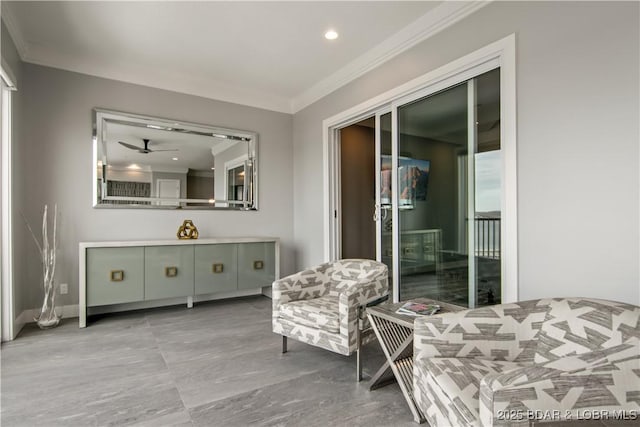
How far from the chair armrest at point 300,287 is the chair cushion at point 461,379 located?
129 centimetres

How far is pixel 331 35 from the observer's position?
3.03 meters

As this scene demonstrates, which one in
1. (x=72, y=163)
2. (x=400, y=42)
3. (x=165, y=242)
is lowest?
(x=165, y=242)

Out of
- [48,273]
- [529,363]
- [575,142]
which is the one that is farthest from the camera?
[48,273]

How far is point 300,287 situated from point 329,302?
0.28 metres

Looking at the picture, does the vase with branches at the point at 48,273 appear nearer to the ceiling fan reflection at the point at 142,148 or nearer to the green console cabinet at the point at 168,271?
the green console cabinet at the point at 168,271

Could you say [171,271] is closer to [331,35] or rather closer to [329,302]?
[329,302]

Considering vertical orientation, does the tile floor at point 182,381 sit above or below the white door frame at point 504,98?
below

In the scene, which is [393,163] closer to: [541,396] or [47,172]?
[541,396]

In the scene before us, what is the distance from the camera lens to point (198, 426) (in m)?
1.66

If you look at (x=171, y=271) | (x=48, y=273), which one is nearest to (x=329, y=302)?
(x=171, y=271)

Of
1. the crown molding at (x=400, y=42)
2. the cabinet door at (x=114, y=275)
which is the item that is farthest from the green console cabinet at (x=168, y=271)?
the crown molding at (x=400, y=42)

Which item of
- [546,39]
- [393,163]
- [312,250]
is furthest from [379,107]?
[312,250]

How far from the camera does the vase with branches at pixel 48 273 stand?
10.4 ft

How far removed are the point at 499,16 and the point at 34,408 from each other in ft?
12.0
